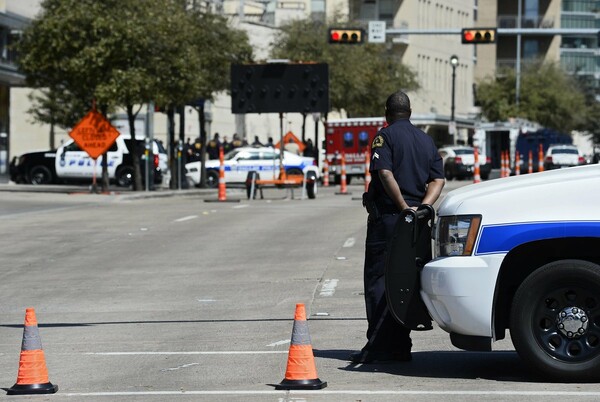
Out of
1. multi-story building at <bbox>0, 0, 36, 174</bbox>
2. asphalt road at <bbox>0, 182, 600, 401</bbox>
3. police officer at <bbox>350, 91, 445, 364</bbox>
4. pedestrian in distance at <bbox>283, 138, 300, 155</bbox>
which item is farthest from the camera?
pedestrian in distance at <bbox>283, 138, 300, 155</bbox>

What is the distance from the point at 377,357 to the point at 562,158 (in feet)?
195

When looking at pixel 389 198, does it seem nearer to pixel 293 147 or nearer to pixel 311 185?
pixel 311 185

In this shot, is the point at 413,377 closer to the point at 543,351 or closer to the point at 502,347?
the point at 543,351

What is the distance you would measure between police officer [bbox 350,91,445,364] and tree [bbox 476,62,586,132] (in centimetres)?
9132

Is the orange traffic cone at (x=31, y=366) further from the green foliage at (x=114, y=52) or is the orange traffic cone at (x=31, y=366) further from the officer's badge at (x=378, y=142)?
the green foliage at (x=114, y=52)

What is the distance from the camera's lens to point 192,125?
7356cm

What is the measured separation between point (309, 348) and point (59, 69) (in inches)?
1322

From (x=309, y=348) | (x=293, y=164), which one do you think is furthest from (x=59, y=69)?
(x=309, y=348)

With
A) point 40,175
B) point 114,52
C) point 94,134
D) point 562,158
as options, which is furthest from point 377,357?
point 562,158

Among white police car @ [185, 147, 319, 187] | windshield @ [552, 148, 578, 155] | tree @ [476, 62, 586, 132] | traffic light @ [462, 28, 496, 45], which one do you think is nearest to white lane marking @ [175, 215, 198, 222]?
traffic light @ [462, 28, 496, 45]

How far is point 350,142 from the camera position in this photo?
59.2 m

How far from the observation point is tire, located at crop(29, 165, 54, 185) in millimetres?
52375

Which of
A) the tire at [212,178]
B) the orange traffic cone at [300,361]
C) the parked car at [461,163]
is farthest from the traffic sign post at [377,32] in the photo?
the orange traffic cone at [300,361]

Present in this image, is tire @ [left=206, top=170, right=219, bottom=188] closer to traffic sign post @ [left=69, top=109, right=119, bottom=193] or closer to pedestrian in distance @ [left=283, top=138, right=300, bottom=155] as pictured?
pedestrian in distance @ [left=283, top=138, right=300, bottom=155]
